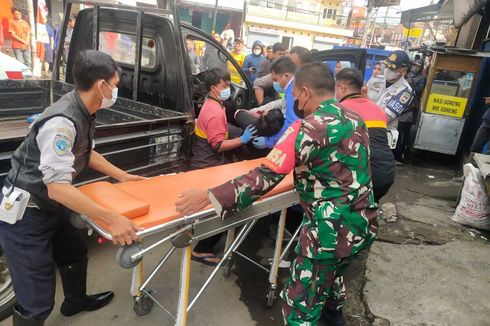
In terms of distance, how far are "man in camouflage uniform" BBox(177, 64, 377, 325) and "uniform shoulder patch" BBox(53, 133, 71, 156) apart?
57cm

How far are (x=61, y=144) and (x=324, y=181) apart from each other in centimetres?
128

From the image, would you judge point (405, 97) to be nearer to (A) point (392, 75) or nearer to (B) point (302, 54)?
(A) point (392, 75)

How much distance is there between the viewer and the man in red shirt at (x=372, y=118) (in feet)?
9.12

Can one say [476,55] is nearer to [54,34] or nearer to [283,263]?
[283,263]

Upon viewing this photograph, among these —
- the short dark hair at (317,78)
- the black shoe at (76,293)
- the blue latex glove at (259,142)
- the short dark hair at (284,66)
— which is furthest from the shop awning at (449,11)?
the black shoe at (76,293)

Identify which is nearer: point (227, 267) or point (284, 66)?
point (227, 267)

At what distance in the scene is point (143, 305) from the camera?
247cm

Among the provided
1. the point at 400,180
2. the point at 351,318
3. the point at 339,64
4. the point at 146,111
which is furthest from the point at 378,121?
the point at 400,180

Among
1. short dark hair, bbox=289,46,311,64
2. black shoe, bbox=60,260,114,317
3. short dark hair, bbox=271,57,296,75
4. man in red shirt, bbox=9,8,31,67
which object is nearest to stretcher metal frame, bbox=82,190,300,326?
black shoe, bbox=60,260,114,317

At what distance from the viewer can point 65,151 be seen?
1.60m

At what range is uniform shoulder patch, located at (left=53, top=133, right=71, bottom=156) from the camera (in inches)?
62.2

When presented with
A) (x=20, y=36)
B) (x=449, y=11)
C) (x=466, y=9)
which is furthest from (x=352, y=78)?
(x=20, y=36)

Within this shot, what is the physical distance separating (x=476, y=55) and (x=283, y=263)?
496cm

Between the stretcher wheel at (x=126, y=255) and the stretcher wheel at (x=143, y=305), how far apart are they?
39.6 inches
